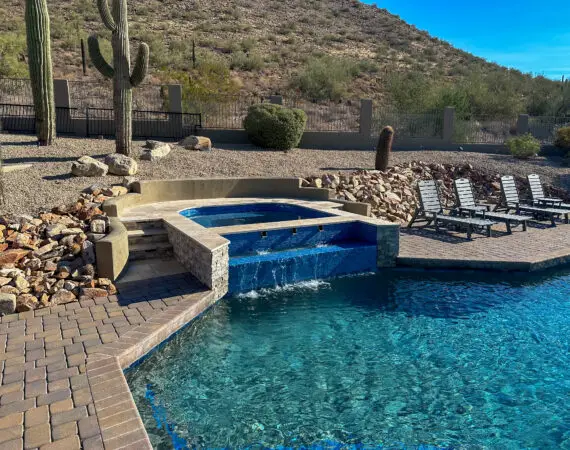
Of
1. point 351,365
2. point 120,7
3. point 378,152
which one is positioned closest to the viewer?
point 351,365

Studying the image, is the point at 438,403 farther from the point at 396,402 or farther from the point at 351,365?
the point at 351,365

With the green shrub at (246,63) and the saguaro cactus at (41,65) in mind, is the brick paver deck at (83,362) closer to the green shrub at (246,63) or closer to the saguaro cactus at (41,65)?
the saguaro cactus at (41,65)

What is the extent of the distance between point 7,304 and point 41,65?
31.0 ft

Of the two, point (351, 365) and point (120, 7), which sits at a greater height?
point (120, 7)

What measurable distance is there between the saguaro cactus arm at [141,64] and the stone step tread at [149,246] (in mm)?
5878

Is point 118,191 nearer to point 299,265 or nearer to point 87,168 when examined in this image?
point 87,168

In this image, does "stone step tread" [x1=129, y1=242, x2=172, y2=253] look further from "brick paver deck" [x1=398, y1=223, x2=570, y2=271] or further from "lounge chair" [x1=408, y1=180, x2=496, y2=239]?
"lounge chair" [x1=408, y1=180, x2=496, y2=239]

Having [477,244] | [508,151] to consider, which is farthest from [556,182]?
[477,244]

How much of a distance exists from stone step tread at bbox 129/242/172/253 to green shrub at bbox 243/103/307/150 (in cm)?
863

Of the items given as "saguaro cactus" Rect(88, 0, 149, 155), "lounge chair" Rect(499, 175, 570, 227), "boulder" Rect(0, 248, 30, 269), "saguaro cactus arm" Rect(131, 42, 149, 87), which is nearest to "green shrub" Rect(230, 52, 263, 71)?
"saguaro cactus" Rect(88, 0, 149, 155)

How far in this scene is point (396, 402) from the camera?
15.1 ft

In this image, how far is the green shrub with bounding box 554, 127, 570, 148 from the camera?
760 inches

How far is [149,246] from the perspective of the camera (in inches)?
329

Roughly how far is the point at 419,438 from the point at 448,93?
22.8 meters
